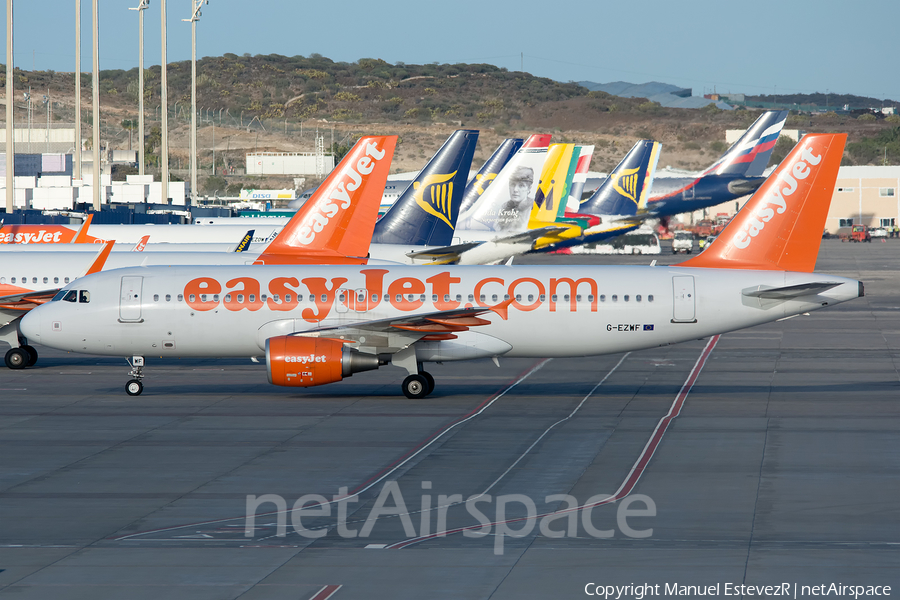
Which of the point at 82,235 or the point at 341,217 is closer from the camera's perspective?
the point at 341,217

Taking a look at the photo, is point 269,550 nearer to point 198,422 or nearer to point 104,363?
point 198,422

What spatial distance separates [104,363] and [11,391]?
7.90 m

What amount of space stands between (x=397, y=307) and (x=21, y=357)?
1543 cm

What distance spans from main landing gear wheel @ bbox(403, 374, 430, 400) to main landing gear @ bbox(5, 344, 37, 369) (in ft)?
51.0

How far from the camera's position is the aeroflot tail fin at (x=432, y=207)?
46.7 metres

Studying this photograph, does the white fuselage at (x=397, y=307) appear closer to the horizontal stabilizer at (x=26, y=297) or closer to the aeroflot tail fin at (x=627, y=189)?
the horizontal stabilizer at (x=26, y=297)

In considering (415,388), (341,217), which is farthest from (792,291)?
(341,217)

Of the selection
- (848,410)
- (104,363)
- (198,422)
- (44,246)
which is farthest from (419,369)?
(44,246)

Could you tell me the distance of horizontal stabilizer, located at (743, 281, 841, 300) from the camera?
101ft

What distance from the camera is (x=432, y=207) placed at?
154 feet

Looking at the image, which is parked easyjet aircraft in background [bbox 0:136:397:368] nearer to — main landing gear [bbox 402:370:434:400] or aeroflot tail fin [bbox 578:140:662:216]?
main landing gear [bbox 402:370:434:400]

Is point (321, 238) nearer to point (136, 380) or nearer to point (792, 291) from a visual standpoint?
point (136, 380)

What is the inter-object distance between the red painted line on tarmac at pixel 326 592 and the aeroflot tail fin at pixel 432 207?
106 feet

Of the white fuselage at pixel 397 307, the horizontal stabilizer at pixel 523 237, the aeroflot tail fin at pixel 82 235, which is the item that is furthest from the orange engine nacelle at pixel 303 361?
the aeroflot tail fin at pixel 82 235
